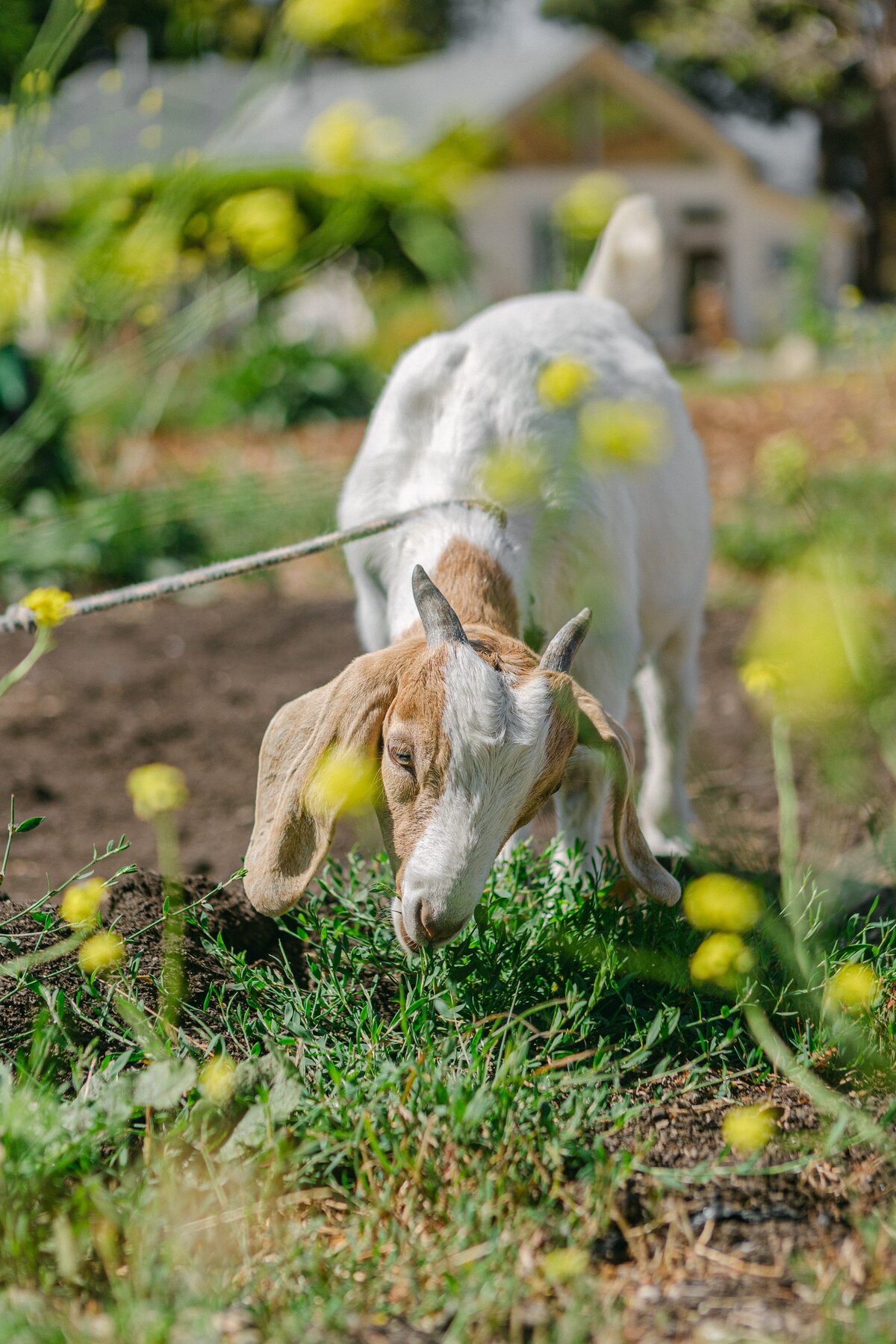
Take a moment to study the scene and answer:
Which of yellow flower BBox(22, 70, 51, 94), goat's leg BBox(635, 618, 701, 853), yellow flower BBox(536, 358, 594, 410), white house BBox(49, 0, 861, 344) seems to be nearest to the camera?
yellow flower BBox(22, 70, 51, 94)

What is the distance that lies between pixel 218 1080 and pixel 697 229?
33948 mm

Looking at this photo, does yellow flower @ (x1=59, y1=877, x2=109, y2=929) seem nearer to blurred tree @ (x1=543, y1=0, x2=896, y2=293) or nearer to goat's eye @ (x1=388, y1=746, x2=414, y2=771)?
goat's eye @ (x1=388, y1=746, x2=414, y2=771)

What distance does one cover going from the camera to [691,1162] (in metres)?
2.17

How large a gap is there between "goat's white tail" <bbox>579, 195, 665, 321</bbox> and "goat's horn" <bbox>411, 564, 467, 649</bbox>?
2.45m

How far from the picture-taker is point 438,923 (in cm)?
213

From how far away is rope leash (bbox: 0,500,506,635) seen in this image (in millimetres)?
2736

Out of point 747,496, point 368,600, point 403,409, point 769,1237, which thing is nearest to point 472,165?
point 403,409

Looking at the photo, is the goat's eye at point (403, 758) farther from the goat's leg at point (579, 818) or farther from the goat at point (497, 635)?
the goat's leg at point (579, 818)

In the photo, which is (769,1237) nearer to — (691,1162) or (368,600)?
(691,1162)

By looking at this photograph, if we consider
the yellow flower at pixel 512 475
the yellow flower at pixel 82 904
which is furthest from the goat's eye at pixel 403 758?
the yellow flower at pixel 512 475

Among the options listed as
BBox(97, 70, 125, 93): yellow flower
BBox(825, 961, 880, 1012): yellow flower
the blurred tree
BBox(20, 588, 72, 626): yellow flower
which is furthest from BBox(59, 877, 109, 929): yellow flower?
the blurred tree

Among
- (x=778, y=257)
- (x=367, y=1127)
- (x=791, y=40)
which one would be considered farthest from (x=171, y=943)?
(x=778, y=257)

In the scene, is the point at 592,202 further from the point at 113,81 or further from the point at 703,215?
the point at 703,215

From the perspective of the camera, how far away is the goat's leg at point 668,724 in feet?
14.4
